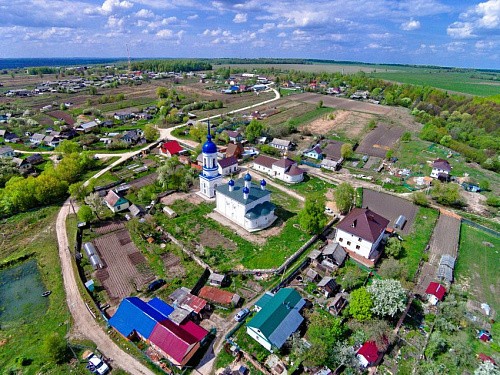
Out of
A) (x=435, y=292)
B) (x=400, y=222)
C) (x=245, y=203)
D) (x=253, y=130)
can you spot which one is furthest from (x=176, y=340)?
(x=253, y=130)

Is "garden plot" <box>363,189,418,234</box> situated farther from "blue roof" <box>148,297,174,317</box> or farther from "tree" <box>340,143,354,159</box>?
"blue roof" <box>148,297,174,317</box>

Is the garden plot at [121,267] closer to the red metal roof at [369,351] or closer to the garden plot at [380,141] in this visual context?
the red metal roof at [369,351]

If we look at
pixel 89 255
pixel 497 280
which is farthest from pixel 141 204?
pixel 497 280

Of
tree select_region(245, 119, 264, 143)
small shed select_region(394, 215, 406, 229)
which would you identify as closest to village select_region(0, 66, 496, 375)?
small shed select_region(394, 215, 406, 229)

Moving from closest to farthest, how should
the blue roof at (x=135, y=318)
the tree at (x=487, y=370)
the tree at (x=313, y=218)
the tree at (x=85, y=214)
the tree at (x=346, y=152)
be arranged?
the tree at (x=487, y=370), the blue roof at (x=135, y=318), the tree at (x=313, y=218), the tree at (x=85, y=214), the tree at (x=346, y=152)

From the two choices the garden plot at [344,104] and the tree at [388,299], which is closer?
the tree at [388,299]

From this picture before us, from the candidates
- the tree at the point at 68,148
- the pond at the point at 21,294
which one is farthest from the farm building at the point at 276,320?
the tree at the point at 68,148

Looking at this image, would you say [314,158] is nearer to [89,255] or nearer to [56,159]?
[89,255]
